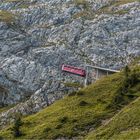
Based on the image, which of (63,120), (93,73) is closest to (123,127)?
(63,120)

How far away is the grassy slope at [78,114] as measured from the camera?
100 m

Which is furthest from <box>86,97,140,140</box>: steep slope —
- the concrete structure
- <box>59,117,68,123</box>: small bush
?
the concrete structure

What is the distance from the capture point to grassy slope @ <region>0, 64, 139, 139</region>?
330 feet

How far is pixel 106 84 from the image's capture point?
434ft

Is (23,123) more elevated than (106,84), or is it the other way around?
(106,84)

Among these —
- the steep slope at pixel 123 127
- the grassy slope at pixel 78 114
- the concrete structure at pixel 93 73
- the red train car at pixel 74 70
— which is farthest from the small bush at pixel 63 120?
the red train car at pixel 74 70

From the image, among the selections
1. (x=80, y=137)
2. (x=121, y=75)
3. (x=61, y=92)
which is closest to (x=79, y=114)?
(x=80, y=137)

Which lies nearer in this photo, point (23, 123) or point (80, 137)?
point (80, 137)

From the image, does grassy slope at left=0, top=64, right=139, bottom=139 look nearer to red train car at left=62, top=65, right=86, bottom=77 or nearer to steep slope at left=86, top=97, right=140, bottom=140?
steep slope at left=86, top=97, right=140, bottom=140

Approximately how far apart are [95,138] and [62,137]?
1439cm

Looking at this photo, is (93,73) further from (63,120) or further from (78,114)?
(63,120)

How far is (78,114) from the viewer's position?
360 feet

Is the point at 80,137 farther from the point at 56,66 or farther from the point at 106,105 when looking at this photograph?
the point at 56,66

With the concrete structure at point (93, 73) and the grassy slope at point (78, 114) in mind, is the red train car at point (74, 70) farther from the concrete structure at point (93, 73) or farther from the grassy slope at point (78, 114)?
the grassy slope at point (78, 114)
